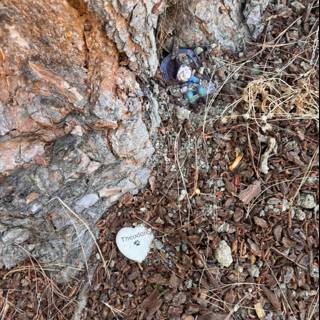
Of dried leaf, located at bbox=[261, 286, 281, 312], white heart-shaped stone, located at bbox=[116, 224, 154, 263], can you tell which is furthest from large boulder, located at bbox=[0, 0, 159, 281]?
dried leaf, located at bbox=[261, 286, 281, 312]

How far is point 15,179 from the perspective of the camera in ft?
5.51

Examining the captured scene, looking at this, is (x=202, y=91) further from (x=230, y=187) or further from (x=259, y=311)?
(x=259, y=311)

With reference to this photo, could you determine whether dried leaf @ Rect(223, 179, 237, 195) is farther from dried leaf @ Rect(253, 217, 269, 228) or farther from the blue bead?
the blue bead

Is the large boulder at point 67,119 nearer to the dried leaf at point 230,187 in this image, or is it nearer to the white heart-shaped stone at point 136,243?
the white heart-shaped stone at point 136,243

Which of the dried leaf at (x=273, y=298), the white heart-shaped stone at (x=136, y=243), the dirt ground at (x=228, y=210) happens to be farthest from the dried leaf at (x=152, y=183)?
the dried leaf at (x=273, y=298)

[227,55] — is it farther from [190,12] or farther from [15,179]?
[15,179]

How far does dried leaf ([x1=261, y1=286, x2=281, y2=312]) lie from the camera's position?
1.63 m

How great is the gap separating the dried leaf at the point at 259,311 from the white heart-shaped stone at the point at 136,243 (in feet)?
1.31

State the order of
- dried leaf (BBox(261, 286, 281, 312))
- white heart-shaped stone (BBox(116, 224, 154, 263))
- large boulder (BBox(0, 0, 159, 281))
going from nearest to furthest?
large boulder (BBox(0, 0, 159, 281)), dried leaf (BBox(261, 286, 281, 312)), white heart-shaped stone (BBox(116, 224, 154, 263))

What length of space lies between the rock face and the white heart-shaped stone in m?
0.12

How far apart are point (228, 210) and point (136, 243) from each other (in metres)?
0.33

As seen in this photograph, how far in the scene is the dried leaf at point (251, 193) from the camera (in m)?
1.70

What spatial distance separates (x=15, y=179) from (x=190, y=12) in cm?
82

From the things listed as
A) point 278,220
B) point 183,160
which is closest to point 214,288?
point 278,220
